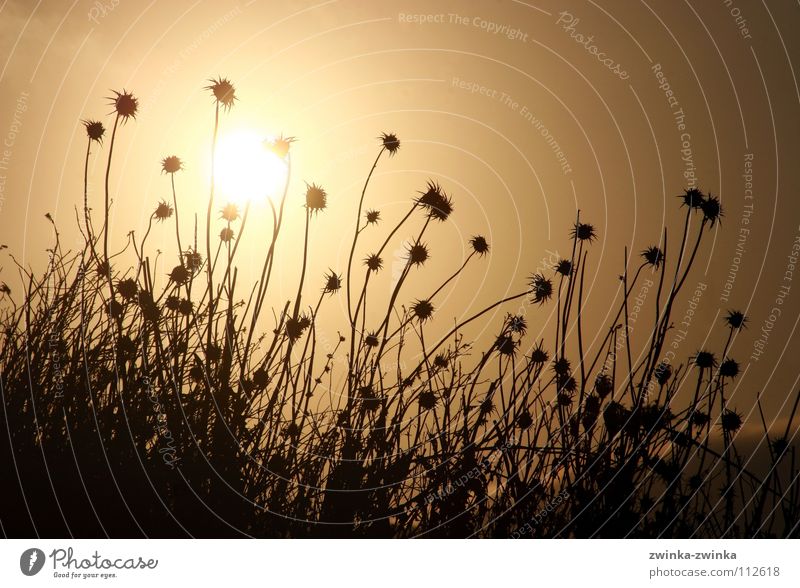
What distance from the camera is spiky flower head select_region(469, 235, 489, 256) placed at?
2684mm

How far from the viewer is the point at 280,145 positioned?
251cm

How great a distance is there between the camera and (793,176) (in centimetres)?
289

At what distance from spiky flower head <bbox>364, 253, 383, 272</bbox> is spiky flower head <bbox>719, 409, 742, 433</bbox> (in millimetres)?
1523

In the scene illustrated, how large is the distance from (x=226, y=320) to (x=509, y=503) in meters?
1.21

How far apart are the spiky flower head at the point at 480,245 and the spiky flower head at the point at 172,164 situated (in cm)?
117

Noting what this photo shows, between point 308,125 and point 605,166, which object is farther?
point 605,166

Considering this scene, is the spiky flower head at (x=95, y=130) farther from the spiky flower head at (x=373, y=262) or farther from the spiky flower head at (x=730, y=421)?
the spiky flower head at (x=730, y=421)
